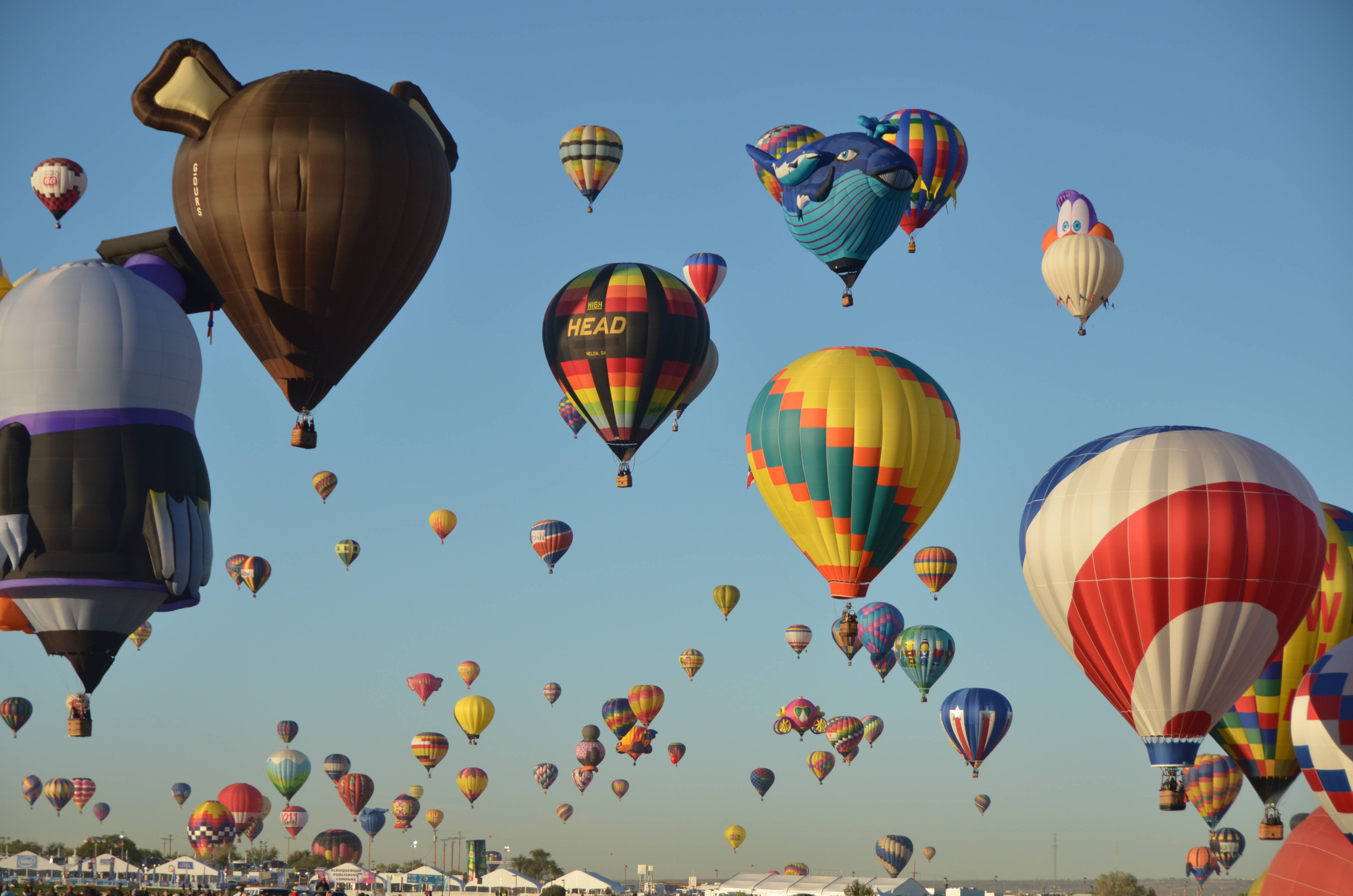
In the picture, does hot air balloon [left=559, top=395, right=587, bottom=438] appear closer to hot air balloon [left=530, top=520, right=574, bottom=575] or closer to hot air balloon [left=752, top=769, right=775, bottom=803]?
hot air balloon [left=530, top=520, right=574, bottom=575]

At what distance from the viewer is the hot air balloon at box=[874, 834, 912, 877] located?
60.5 meters

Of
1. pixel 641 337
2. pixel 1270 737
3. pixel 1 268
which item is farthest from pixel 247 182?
pixel 1270 737

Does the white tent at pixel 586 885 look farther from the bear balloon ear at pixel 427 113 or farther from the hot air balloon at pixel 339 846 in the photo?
the bear balloon ear at pixel 427 113

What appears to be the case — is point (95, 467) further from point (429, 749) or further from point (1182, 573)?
point (429, 749)

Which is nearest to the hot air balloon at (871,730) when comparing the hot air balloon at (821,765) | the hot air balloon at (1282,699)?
the hot air balloon at (821,765)

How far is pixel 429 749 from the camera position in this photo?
5516 centimetres

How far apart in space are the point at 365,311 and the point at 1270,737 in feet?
51.7

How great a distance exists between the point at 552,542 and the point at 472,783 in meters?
16.0

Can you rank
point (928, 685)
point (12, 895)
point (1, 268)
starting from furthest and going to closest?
point (928, 685) → point (12, 895) → point (1, 268)

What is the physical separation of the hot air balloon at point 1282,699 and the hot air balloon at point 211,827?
41.3 metres

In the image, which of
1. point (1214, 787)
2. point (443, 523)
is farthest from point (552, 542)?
point (1214, 787)

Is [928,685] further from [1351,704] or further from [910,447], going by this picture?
[1351,704]

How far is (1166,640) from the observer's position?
21312 millimetres

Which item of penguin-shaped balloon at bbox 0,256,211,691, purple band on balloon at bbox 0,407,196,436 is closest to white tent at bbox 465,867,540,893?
penguin-shaped balloon at bbox 0,256,211,691
